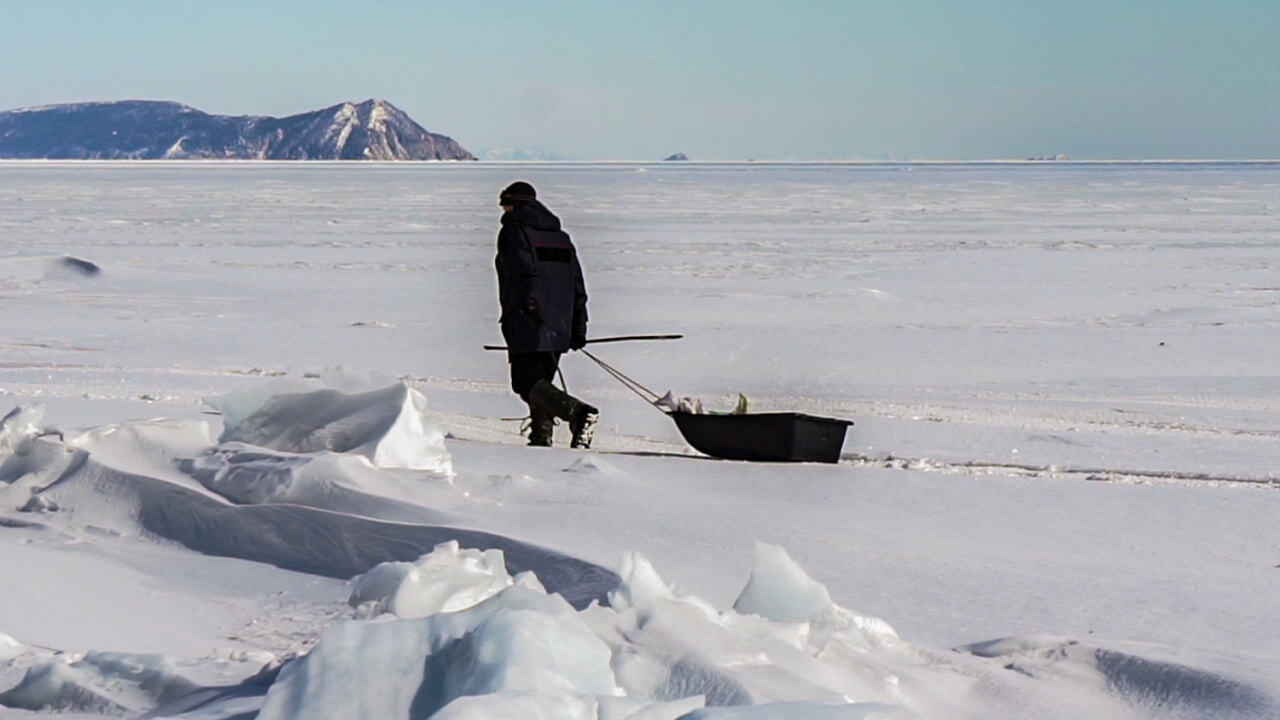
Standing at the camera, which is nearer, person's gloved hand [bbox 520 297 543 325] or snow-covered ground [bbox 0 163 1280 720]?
snow-covered ground [bbox 0 163 1280 720]

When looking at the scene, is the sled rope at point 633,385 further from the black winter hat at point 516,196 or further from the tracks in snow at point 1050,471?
the tracks in snow at point 1050,471

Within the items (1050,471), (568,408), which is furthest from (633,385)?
(1050,471)

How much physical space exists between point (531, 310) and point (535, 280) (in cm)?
14

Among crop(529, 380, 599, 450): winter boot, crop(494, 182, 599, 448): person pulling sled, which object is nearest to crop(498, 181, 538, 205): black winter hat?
crop(494, 182, 599, 448): person pulling sled

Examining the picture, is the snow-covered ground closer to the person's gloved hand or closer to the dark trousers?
the dark trousers

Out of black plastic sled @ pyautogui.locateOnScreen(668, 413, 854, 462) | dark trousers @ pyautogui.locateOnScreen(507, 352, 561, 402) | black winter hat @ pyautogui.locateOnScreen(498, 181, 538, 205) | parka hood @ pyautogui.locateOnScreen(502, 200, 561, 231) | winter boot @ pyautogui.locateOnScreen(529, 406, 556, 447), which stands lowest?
winter boot @ pyautogui.locateOnScreen(529, 406, 556, 447)

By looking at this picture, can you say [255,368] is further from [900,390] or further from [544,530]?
[544,530]

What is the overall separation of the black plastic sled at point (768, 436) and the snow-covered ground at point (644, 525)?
110 millimetres

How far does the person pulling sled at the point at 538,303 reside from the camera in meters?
6.29

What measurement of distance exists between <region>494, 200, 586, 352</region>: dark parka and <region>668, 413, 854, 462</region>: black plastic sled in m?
0.76

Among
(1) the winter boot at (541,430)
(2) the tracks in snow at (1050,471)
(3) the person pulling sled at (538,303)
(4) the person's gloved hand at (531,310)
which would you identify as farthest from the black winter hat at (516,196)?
(2) the tracks in snow at (1050,471)

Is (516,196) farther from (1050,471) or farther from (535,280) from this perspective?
(1050,471)

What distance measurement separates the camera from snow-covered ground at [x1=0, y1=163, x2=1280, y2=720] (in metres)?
2.89

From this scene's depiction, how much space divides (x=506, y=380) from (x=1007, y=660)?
5902 mm
